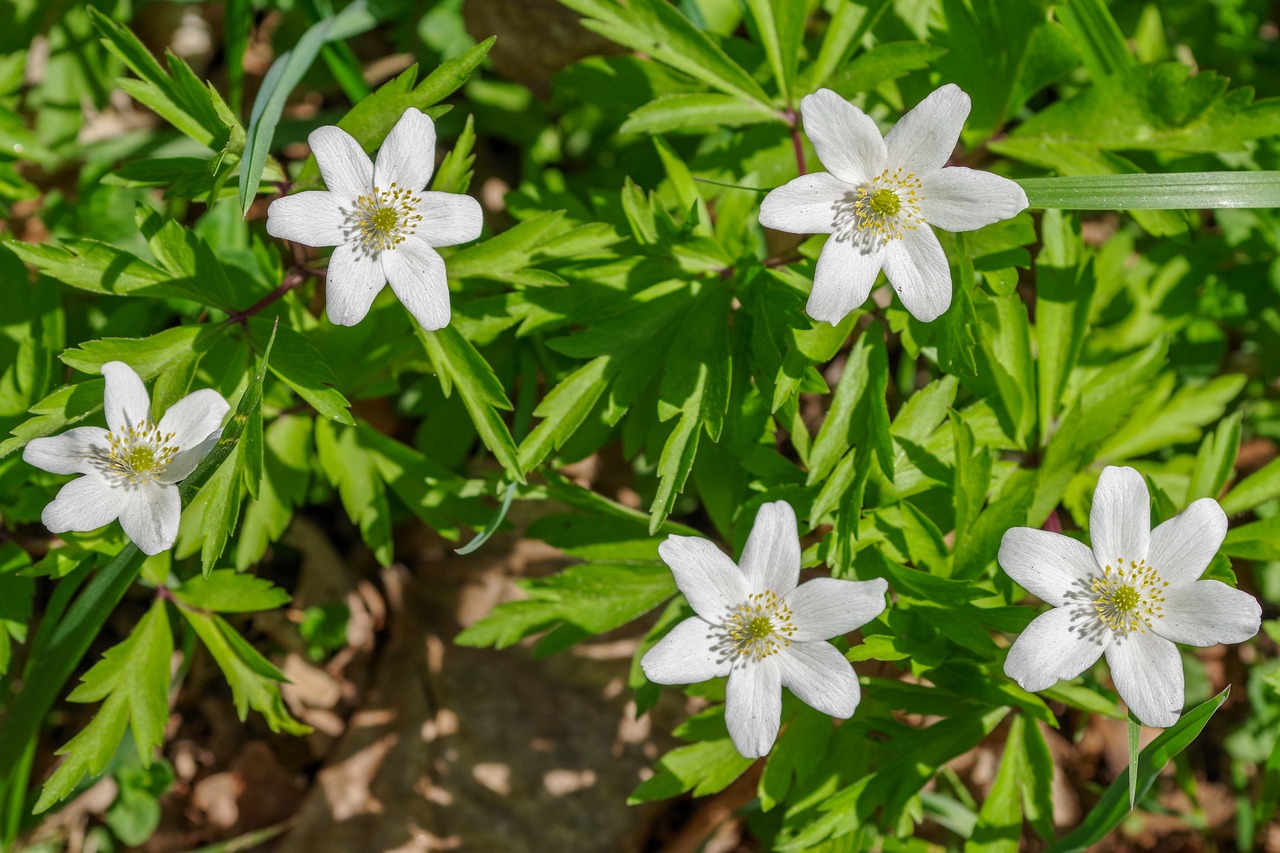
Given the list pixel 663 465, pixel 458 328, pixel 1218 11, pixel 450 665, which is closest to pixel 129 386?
pixel 458 328

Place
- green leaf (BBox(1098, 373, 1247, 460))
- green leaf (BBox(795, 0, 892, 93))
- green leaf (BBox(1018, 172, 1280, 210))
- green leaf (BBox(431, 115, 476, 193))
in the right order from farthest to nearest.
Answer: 1. green leaf (BBox(1098, 373, 1247, 460))
2. green leaf (BBox(795, 0, 892, 93))
3. green leaf (BBox(431, 115, 476, 193))
4. green leaf (BBox(1018, 172, 1280, 210))

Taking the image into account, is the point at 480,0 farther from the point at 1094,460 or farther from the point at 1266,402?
the point at 1266,402

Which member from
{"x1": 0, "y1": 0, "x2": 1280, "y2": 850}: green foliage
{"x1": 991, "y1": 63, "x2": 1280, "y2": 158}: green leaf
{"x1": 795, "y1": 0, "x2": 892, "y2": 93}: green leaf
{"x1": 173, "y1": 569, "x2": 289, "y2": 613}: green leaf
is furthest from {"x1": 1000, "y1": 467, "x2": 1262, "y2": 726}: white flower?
{"x1": 173, "y1": 569, "x2": 289, "y2": 613}: green leaf

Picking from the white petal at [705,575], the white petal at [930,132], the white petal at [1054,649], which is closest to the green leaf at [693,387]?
the white petal at [705,575]

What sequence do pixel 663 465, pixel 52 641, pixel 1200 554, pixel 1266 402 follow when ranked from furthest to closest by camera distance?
pixel 1266 402, pixel 52 641, pixel 663 465, pixel 1200 554

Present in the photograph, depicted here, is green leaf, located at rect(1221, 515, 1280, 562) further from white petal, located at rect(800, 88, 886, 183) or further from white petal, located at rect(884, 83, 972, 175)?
white petal, located at rect(800, 88, 886, 183)

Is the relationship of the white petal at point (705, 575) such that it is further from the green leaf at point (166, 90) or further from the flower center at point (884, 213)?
the green leaf at point (166, 90)
